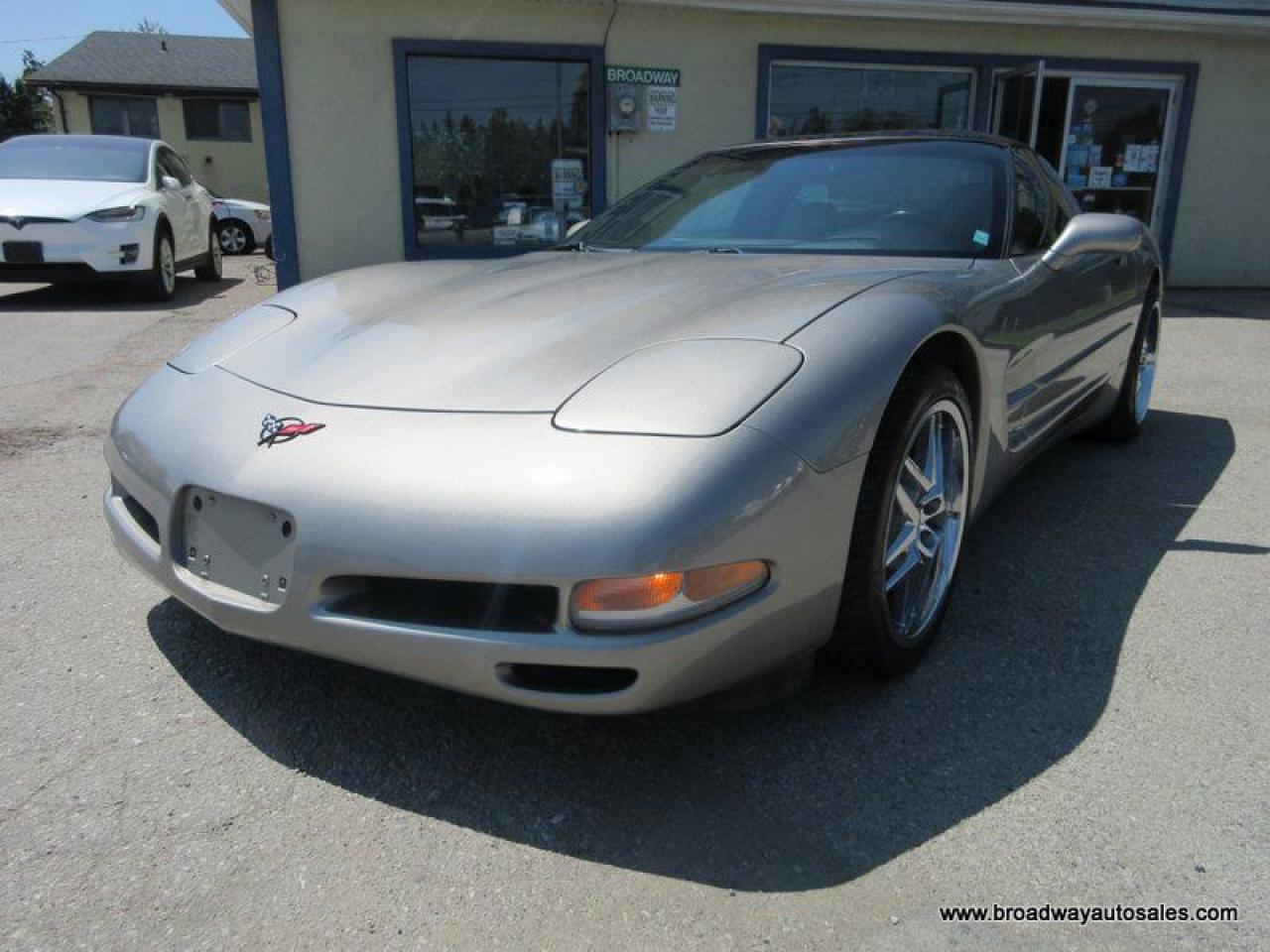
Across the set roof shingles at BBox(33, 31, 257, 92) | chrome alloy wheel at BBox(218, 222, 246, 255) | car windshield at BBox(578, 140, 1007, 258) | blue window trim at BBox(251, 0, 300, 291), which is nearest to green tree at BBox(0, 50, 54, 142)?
roof shingles at BBox(33, 31, 257, 92)

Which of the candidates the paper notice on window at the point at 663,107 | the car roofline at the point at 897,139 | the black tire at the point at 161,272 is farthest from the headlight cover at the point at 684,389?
the black tire at the point at 161,272

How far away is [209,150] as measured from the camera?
26141 mm

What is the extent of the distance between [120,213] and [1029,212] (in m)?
8.09

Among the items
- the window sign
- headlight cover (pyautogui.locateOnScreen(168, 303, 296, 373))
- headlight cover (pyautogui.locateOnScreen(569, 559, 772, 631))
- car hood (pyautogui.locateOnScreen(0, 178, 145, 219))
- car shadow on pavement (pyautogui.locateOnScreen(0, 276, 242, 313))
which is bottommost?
car shadow on pavement (pyautogui.locateOnScreen(0, 276, 242, 313))

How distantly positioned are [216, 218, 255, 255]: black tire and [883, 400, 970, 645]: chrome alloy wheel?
16952 millimetres

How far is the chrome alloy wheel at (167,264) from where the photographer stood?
9.08m

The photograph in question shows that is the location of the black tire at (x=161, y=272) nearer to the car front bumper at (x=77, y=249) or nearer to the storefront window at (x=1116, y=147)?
the car front bumper at (x=77, y=249)

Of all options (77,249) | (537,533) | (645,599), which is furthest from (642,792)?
(77,249)

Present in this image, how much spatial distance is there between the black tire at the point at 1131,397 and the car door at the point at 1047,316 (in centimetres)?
57

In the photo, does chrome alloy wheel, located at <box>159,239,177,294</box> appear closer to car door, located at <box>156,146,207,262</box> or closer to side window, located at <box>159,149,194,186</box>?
car door, located at <box>156,146,207,262</box>

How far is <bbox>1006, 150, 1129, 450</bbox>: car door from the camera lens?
8.99ft

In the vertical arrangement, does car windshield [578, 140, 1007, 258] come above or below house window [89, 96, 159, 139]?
below

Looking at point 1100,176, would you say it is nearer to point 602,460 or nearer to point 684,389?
point 684,389

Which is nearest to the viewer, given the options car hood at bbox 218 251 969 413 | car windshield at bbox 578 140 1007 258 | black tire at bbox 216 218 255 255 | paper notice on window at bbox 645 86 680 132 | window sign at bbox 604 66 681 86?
car hood at bbox 218 251 969 413
